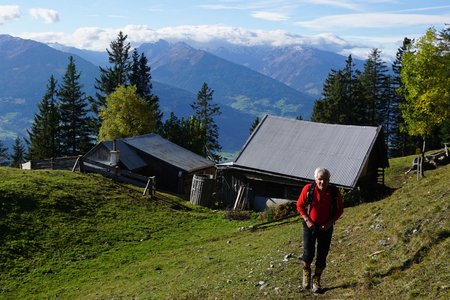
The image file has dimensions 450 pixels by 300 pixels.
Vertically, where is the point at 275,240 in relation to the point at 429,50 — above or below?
below

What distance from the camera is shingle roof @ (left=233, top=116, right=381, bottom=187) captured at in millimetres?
32750

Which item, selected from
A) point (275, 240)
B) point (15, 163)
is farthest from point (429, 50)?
point (15, 163)

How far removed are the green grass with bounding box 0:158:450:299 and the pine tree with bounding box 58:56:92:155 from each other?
40.6 meters

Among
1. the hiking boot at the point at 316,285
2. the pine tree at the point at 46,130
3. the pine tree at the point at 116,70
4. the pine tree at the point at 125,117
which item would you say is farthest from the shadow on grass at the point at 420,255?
the pine tree at the point at 116,70

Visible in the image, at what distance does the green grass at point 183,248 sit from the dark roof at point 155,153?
8.94 m

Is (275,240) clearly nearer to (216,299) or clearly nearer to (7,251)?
(216,299)

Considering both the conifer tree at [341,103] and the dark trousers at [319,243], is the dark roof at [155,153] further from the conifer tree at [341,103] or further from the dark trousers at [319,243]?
the conifer tree at [341,103]

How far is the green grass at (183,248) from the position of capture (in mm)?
11312

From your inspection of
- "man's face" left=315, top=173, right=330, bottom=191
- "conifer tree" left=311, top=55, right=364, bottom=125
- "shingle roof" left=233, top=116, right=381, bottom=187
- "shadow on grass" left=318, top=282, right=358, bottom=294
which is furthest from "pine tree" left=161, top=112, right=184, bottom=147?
"man's face" left=315, top=173, right=330, bottom=191

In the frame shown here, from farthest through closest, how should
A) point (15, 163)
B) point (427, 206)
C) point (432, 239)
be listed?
point (15, 163), point (427, 206), point (432, 239)

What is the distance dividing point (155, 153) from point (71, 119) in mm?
33638

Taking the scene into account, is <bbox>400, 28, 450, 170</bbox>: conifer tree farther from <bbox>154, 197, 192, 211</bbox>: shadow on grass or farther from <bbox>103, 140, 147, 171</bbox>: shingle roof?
<bbox>103, 140, 147, 171</bbox>: shingle roof

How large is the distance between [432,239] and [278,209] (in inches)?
687

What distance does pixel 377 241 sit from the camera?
13438mm
